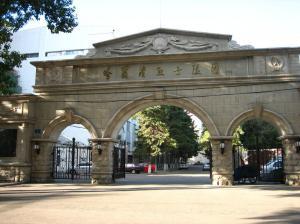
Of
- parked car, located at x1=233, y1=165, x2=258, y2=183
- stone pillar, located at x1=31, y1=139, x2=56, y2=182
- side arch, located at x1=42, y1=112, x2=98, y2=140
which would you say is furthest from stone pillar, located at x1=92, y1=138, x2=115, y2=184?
parked car, located at x1=233, y1=165, x2=258, y2=183

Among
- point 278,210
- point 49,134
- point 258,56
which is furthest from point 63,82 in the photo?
point 278,210

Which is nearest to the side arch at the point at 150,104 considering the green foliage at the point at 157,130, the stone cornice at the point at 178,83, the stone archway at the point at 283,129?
the stone cornice at the point at 178,83

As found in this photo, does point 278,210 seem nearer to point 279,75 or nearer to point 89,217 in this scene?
point 89,217

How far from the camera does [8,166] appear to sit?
1866 cm

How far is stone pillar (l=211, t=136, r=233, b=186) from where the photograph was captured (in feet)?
55.9

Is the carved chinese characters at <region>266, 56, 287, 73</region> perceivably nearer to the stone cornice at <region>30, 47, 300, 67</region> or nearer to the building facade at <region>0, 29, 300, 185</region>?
the building facade at <region>0, 29, 300, 185</region>

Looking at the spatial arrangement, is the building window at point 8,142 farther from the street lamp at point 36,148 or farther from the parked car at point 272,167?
the parked car at point 272,167

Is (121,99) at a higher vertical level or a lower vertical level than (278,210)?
higher

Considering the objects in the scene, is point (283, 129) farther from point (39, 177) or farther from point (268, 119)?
point (39, 177)

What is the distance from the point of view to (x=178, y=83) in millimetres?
17703

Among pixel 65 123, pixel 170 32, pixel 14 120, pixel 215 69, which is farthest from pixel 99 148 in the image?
pixel 215 69

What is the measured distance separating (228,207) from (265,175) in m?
10.4

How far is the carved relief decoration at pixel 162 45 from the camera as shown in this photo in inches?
703

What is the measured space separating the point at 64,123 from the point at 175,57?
625cm
